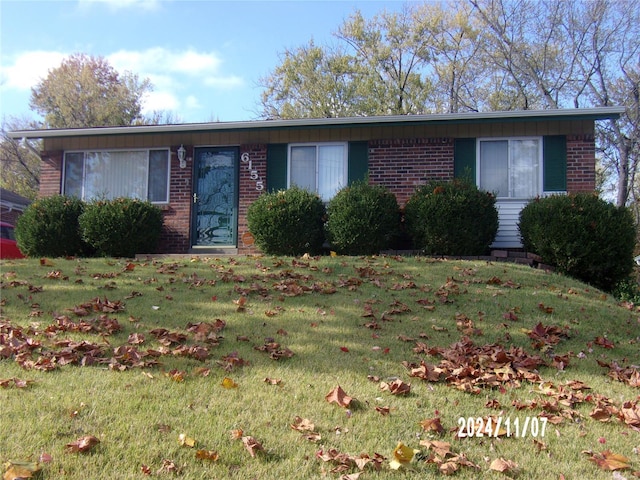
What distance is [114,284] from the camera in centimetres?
711

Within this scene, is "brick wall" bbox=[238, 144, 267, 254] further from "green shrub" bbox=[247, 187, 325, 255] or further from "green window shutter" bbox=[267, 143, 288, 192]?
"green shrub" bbox=[247, 187, 325, 255]

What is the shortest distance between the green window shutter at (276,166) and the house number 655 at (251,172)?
0.60 feet

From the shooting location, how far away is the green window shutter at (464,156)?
11.4 metres

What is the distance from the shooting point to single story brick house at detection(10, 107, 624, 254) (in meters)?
11.1

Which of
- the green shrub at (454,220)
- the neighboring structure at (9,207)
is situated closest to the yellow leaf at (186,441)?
the green shrub at (454,220)

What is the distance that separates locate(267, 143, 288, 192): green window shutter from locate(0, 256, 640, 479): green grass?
14.6 feet

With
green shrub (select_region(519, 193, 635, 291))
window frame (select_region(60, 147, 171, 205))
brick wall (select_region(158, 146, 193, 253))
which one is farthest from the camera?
window frame (select_region(60, 147, 171, 205))

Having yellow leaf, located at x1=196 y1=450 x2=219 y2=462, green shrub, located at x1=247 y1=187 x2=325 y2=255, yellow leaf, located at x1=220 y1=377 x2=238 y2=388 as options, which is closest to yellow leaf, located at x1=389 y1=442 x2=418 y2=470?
yellow leaf, located at x1=196 y1=450 x2=219 y2=462

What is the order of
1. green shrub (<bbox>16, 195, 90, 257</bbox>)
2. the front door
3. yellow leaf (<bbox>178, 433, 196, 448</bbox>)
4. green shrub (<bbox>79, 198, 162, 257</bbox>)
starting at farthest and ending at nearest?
the front door → green shrub (<bbox>16, 195, 90, 257</bbox>) → green shrub (<bbox>79, 198, 162, 257</bbox>) → yellow leaf (<bbox>178, 433, 196, 448</bbox>)

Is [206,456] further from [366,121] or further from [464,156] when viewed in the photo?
[464,156]

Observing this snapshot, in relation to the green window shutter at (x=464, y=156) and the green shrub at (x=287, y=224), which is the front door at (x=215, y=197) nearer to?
the green shrub at (x=287, y=224)

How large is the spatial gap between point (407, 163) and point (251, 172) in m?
3.45

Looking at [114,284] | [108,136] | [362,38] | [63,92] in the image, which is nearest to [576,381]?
[114,284]

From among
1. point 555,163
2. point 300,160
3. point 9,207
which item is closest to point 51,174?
point 300,160
